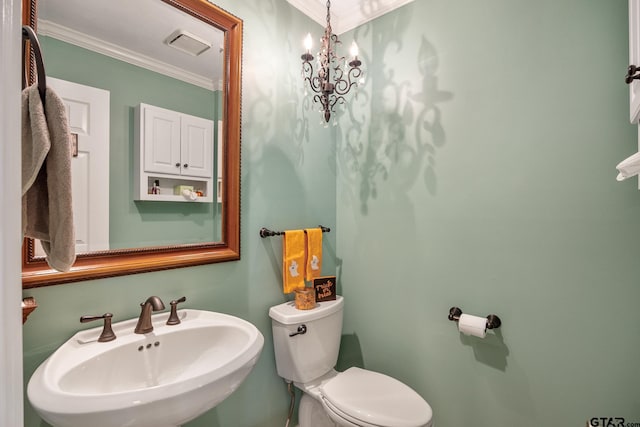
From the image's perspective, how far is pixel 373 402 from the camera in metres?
1.32

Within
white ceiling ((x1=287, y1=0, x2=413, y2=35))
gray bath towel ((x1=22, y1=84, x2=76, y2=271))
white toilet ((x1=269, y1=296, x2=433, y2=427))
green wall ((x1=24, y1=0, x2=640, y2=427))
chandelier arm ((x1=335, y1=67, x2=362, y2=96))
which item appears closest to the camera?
gray bath towel ((x1=22, y1=84, x2=76, y2=271))

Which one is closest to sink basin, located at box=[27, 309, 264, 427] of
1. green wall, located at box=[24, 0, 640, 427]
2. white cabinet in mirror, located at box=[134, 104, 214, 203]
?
green wall, located at box=[24, 0, 640, 427]

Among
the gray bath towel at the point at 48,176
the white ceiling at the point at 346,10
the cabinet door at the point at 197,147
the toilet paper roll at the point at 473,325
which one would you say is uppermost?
the white ceiling at the point at 346,10

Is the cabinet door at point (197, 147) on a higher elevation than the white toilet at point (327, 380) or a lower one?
higher

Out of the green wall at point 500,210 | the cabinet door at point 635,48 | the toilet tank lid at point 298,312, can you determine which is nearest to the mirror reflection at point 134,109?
the toilet tank lid at point 298,312

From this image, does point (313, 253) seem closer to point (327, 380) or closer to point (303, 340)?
point (303, 340)

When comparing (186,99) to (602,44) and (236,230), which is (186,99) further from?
(602,44)

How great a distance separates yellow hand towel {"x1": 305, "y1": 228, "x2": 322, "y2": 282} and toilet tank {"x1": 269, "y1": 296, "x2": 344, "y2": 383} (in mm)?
177

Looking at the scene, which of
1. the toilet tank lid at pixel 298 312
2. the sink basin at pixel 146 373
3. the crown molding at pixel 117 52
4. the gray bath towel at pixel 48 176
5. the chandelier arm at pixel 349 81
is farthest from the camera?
the chandelier arm at pixel 349 81

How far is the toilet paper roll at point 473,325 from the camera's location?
133 centimetres

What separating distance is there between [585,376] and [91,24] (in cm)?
228

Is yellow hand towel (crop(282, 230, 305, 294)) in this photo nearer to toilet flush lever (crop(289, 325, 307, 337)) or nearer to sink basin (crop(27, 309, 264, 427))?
toilet flush lever (crop(289, 325, 307, 337))

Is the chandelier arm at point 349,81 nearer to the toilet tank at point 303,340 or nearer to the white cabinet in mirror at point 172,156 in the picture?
the white cabinet in mirror at point 172,156

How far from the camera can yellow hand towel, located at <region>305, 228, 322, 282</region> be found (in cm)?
165
